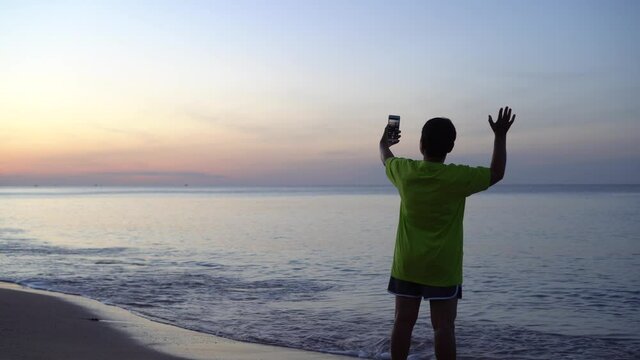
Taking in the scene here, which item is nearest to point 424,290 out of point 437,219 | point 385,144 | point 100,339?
point 437,219

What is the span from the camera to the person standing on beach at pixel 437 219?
3621 mm

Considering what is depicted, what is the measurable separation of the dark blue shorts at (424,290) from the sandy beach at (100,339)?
351cm

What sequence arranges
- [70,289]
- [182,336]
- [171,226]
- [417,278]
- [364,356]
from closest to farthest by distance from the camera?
[417,278], [364,356], [182,336], [70,289], [171,226]

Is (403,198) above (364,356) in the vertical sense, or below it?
above

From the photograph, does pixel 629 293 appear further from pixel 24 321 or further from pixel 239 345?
pixel 24 321

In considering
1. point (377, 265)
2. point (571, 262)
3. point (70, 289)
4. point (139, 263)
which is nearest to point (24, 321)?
point (70, 289)

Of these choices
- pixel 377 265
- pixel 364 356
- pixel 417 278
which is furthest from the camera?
pixel 377 265

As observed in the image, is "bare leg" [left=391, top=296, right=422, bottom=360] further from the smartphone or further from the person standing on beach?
the smartphone

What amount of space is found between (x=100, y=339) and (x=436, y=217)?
5357 millimetres

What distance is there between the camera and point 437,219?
12.1 feet

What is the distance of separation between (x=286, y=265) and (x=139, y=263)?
4.02 meters

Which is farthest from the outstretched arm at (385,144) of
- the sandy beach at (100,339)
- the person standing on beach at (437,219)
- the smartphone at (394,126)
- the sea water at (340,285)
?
the sea water at (340,285)

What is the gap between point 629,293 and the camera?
12102 mm

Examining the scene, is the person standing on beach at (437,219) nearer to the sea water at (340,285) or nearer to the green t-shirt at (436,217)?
the green t-shirt at (436,217)
